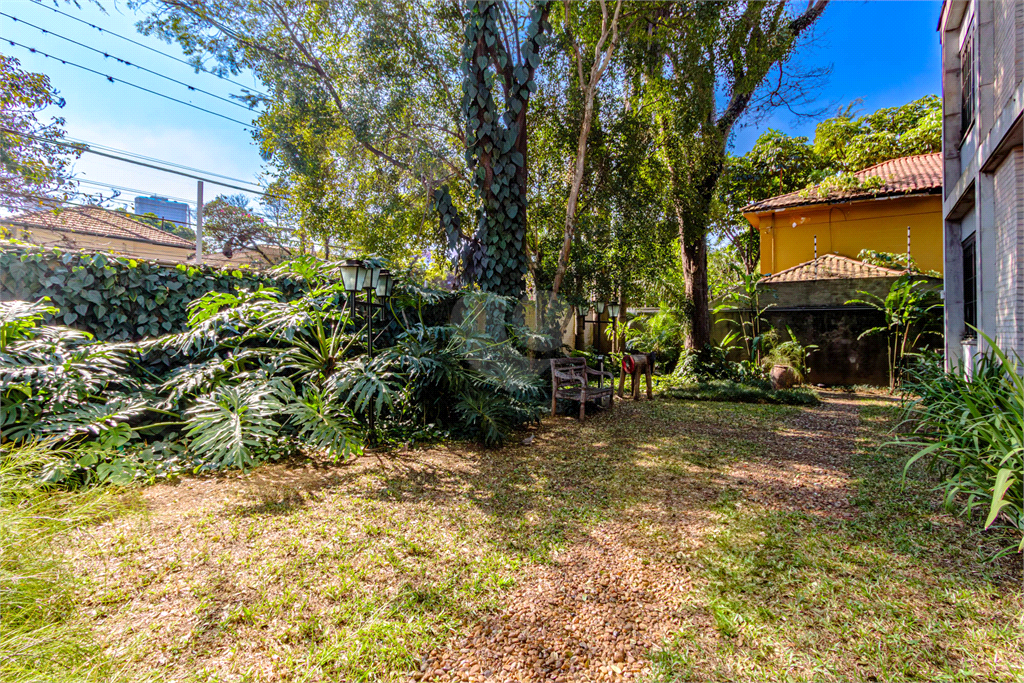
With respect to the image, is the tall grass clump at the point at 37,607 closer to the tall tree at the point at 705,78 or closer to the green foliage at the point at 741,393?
the green foliage at the point at 741,393

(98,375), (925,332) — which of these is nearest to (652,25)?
(925,332)

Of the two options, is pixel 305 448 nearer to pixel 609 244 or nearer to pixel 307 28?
pixel 609 244

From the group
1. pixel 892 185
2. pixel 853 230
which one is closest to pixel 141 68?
pixel 853 230

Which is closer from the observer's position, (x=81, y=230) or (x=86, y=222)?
(x=81, y=230)

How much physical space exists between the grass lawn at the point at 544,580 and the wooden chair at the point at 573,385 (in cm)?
222

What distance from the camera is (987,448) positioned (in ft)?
9.83

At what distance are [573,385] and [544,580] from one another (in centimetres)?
476

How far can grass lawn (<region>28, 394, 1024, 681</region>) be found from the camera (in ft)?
5.92

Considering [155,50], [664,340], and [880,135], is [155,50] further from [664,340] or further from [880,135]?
[880,135]

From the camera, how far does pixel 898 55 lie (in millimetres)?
6941

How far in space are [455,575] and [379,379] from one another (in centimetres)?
233

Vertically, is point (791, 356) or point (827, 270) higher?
point (827, 270)

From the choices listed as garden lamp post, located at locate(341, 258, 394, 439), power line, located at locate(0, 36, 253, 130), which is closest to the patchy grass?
garden lamp post, located at locate(341, 258, 394, 439)

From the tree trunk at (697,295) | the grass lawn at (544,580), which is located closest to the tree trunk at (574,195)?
the tree trunk at (697,295)
